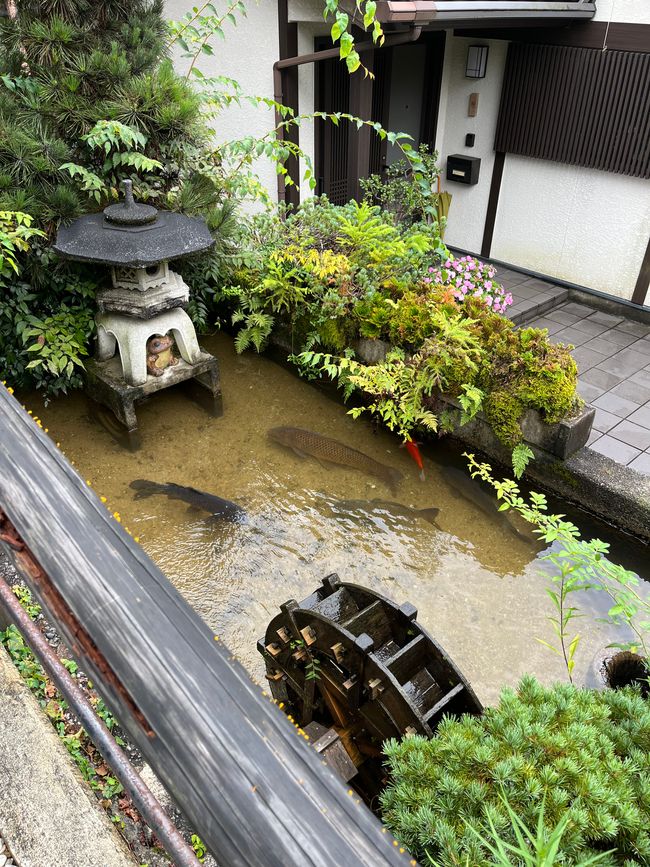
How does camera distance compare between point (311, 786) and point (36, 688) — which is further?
point (36, 688)

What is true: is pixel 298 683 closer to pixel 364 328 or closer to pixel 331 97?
pixel 364 328

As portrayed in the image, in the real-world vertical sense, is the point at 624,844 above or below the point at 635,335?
above

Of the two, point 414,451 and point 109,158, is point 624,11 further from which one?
point 109,158

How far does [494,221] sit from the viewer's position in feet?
36.1

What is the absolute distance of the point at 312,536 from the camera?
19.9 ft

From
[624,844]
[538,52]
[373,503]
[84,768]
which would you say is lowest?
[373,503]

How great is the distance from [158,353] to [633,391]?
19.0ft

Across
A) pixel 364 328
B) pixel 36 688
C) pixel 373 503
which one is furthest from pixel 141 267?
pixel 36 688

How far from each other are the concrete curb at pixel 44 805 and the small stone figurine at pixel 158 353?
534 centimetres

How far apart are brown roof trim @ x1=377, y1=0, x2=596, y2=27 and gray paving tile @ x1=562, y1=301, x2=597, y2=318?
13.2 ft

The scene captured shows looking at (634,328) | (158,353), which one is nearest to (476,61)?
(634,328)

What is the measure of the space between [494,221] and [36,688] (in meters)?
10.6

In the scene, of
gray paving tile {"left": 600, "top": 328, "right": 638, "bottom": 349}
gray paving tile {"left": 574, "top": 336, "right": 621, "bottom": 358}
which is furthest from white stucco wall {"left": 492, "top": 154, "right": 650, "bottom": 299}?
gray paving tile {"left": 574, "top": 336, "right": 621, "bottom": 358}

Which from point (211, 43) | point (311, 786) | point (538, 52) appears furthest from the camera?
point (538, 52)
